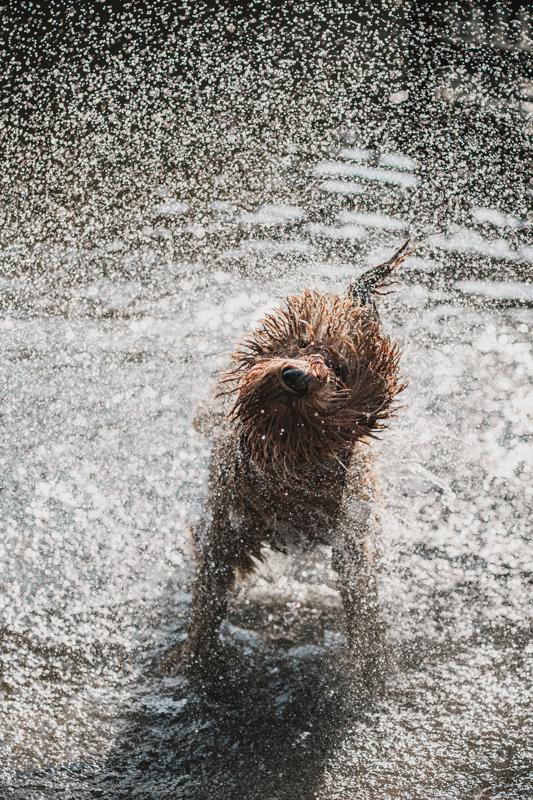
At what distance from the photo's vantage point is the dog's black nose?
2.71m

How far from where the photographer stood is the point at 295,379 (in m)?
2.71

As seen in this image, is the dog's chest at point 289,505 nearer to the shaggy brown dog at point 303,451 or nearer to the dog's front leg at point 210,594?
the shaggy brown dog at point 303,451

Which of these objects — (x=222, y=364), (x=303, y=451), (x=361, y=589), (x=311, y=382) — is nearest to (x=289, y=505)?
(x=303, y=451)

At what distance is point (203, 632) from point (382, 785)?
1.00m

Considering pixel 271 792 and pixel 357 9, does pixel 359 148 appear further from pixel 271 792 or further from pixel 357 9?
pixel 271 792

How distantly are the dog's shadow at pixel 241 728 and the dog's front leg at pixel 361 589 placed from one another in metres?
0.12

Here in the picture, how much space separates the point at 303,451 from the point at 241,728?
1.55 metres

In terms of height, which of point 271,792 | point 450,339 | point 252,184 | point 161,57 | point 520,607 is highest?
point 161,57

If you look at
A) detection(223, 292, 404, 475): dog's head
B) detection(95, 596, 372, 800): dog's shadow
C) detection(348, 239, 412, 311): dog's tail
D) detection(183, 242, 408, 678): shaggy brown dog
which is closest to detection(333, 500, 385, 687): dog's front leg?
detection(183, 242, 408, 678): shaggy brown dog

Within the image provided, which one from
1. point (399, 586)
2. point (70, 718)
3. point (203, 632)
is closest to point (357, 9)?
point (399, 586)

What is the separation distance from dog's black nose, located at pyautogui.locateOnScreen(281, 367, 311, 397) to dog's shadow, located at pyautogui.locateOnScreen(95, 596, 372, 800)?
183cm

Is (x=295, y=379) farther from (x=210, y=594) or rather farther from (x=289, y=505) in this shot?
(x=210, y=594)

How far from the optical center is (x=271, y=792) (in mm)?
3664

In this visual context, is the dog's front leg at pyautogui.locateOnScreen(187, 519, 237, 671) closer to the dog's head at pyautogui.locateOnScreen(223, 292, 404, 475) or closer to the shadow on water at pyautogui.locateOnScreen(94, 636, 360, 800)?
the shadow on water at pyautogui.locateOnScreen(94, 636, 360, 800)
